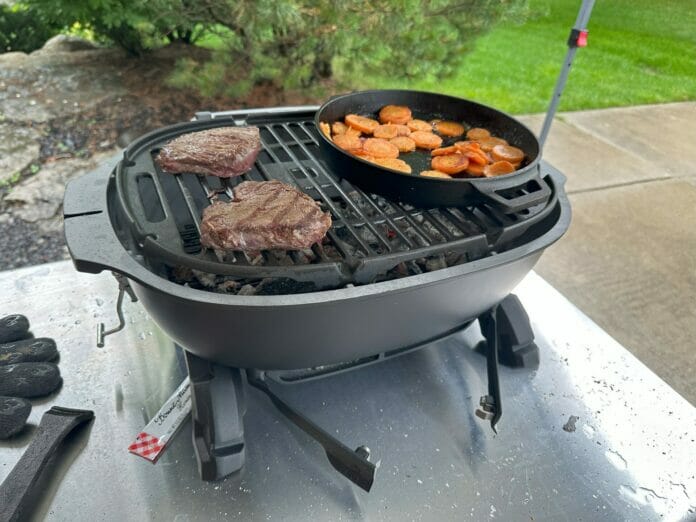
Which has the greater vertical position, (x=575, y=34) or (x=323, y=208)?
(x=575, y=34)

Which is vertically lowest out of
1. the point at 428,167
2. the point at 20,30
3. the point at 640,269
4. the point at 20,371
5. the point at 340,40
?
the point at 640,269

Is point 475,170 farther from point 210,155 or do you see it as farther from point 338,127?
point 210,155

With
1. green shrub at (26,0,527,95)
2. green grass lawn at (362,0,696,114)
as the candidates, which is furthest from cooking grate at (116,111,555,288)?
green grass lawn at (362,0,696,114)

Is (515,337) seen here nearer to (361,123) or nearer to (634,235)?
(361,123)

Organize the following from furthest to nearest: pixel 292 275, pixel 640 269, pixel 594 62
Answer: pixel 594 62 → pixel 640 269 → pixel 292 275

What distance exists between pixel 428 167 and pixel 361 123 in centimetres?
25

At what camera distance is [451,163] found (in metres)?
1.40

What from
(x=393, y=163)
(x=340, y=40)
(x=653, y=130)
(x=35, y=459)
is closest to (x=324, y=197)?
(x=393, y=163)

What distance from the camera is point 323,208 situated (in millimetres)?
1289

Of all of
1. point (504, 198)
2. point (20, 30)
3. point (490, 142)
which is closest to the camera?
point (504, 198)

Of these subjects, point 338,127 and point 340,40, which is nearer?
point 338,127

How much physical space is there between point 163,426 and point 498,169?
112 cm

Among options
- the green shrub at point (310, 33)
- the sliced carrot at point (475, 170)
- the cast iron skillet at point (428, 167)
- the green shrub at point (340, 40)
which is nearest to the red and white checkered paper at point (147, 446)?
the cast iron skillet at point (428, 167)

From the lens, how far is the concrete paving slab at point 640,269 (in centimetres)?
258
